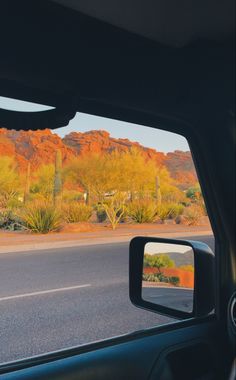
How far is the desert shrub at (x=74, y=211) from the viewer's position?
1125 cm

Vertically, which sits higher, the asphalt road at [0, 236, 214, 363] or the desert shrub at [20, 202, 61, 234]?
the desert shrub at [20, 202, 61, 234]

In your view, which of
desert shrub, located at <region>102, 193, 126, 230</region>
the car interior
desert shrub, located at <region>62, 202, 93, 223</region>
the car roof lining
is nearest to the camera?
the car interior

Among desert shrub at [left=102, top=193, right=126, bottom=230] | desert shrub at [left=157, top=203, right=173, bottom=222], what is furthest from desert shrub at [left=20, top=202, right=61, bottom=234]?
desert shrub at [left=157, top=203, right=173, bottom=222]

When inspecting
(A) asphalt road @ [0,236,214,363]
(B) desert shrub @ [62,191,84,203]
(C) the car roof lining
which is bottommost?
(A) asphalt road @ [0,236,214,363]

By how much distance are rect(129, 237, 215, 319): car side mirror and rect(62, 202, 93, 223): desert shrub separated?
882cm

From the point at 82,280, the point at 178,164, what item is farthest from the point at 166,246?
the point at 82,280

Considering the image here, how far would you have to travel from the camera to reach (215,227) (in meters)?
2.00

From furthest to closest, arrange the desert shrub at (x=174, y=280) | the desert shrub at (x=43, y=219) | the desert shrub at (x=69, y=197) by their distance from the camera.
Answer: the desert shrub at (x=69, y=197), the desert shrub at (x=43, y=219), the desert shrub at (x=174, y=280)

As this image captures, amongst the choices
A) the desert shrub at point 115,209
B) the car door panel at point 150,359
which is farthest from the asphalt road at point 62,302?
the desert shrub at point 115,209

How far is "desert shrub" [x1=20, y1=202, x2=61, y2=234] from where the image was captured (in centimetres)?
877

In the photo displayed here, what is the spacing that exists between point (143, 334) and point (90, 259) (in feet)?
24.3

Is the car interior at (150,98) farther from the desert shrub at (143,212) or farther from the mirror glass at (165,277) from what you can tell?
the desert shrub at (143,212)

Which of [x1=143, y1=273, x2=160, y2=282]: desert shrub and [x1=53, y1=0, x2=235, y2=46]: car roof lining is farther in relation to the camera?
[x1=143, y1=273, x2=160, y2=282]: desert shrub

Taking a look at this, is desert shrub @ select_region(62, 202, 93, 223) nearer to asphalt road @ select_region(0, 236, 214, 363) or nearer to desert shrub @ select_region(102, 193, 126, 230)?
desert shrub @ select_region(102, 193, 126, 230)
